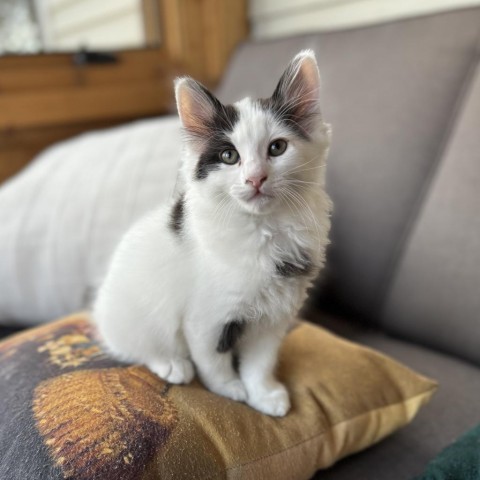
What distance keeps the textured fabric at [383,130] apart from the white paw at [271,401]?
507mm

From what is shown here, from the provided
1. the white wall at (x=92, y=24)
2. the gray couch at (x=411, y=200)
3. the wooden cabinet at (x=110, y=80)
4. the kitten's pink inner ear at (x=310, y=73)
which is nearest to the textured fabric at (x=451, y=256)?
the gray couch at (x=411, y=200)

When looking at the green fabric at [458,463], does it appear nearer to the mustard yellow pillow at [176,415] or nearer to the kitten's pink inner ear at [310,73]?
the mustard yellow pillow at [176,415]

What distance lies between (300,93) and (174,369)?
462 mm

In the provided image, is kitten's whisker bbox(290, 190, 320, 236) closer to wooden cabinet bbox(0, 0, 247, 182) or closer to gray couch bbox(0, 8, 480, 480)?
gray couch bbox(0, 8, 480, 480)

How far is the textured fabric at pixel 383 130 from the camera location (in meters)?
1.17

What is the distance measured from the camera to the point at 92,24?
1.94 meters

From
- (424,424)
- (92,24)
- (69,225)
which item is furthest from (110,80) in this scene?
(424,424)

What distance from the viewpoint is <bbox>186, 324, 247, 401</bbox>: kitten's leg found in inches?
29.9

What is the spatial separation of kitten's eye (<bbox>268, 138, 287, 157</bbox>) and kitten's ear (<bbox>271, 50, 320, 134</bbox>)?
38 millimetres

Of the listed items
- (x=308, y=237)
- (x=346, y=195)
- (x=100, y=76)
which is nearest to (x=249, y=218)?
(x=308, y=237)

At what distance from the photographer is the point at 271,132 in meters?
0.66

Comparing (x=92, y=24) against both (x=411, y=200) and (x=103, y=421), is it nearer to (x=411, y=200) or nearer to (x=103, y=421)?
(x=411, y=200)

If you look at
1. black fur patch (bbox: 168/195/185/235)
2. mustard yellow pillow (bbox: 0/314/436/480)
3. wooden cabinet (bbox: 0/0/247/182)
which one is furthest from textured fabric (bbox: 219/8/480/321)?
wooden cabinet (bbox: 0/0/247/182)

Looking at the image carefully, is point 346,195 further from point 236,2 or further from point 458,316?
point 236,2
